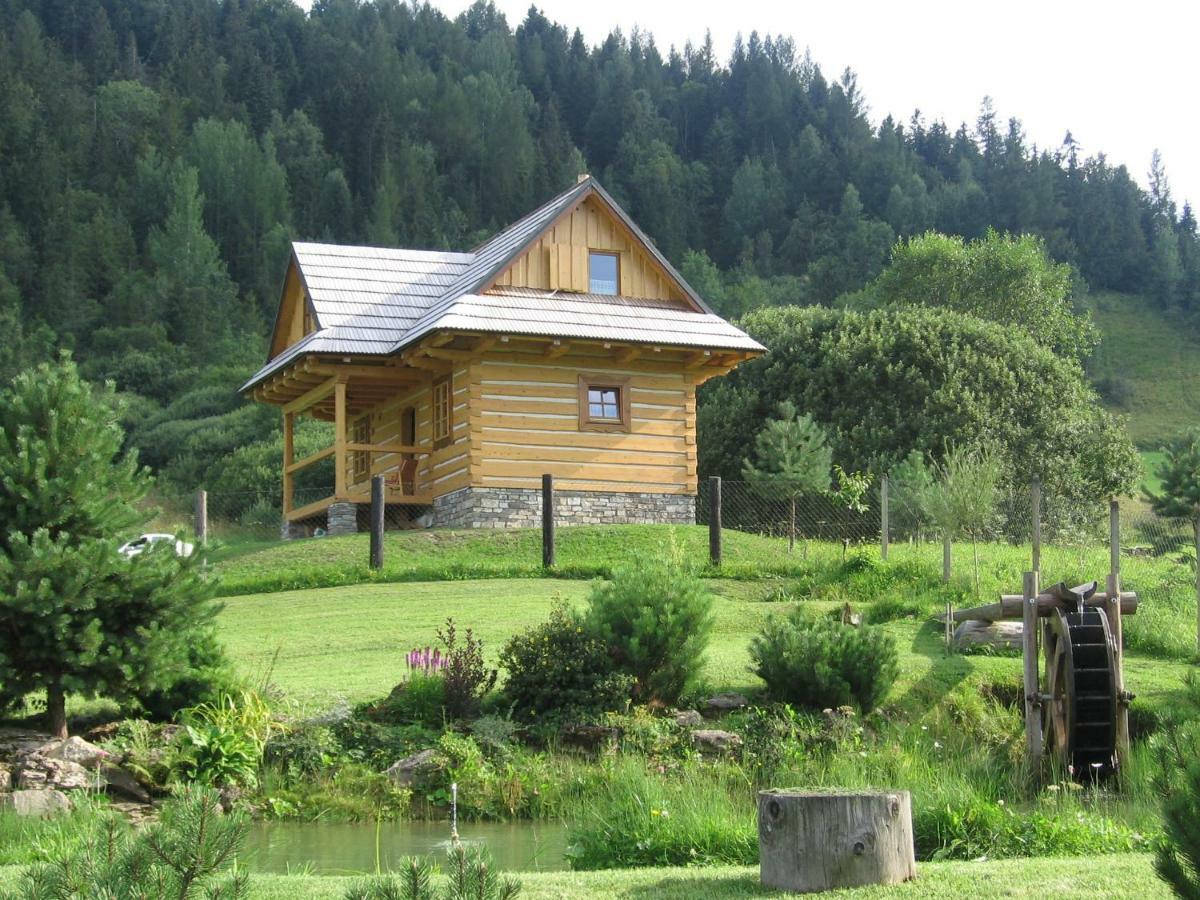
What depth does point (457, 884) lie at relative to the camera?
5.01 m

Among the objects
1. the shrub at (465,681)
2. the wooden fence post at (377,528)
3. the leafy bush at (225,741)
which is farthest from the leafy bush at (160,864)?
the wooden fence post at (377,528)

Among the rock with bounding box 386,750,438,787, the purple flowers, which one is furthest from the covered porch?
the rock with bounding box 386,750,438,787

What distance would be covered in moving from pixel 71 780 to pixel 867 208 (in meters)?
102

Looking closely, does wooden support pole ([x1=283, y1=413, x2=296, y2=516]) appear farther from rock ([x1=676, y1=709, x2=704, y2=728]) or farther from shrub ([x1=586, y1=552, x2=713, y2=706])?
rock ([x1=676, y1=709, x2=704, y2=728])

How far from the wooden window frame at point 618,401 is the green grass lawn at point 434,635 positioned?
292 inches

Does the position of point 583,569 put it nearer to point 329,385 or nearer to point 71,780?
point 329,385

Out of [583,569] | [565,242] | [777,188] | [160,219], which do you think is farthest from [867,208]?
[583,569]

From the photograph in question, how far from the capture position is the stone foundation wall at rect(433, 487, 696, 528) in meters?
30.6

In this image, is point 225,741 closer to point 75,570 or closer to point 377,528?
point 75,570

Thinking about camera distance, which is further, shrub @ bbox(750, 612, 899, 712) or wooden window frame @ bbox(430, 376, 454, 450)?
wooden window frame @ bbox(430, 376, 454, 450)

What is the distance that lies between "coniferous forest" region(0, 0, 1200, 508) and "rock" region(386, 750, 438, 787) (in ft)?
179

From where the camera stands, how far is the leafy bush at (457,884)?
484cm

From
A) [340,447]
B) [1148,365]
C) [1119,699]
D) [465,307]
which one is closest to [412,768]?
[1119,699]

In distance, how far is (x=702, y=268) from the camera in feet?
300
